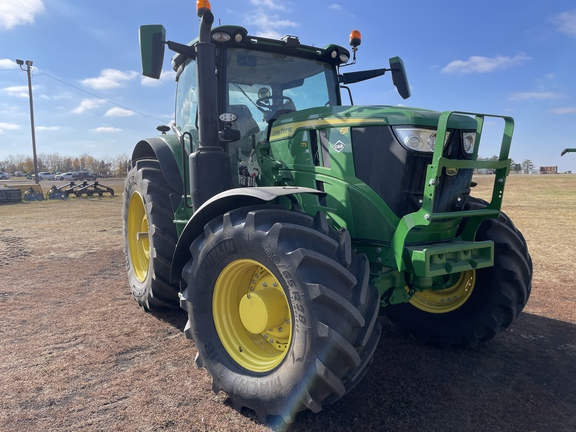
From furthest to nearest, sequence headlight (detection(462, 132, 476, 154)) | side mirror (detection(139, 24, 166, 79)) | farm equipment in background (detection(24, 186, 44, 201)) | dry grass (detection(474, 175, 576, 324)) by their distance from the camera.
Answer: farm equipment in background (detection(24, 186, 44, 201))
dry grass (detection(474, 175, 576, 324))
side mirror (detection(139, 24, 166, 79))
headlight (detection(462, 132, 476, 154))

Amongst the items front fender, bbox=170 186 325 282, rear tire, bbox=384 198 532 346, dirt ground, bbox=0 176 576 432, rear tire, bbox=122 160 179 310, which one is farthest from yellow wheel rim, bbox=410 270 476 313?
rear tire, bbox=122 160 179 310

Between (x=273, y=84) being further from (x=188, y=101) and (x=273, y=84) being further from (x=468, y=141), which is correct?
(x=468, y=141)

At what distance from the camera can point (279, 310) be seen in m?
2.80

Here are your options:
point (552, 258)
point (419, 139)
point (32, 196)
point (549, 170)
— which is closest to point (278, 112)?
point (419, 139)

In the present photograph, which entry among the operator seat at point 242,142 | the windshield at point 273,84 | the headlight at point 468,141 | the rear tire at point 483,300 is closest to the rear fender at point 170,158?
the operator seat at point 242,142

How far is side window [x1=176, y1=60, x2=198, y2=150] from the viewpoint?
14.3 feet

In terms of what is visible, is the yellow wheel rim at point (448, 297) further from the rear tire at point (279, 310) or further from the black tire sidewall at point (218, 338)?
the black tire sidewall at point (218, 338)

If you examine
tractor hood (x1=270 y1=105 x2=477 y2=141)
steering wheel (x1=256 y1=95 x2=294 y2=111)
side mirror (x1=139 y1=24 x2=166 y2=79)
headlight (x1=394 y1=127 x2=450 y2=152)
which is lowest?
headlight (x1=394 y1=127 x2=450 y2=152)

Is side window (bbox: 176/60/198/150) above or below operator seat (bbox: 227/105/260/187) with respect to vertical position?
above

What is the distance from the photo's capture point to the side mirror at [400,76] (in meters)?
4.43

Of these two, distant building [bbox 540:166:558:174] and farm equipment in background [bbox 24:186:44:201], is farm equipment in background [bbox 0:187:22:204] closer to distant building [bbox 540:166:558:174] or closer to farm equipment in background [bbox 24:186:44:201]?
farm equipment in background [bbox 24:186:44:201]

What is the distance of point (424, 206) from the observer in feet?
8.84

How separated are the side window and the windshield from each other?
0.59 metres

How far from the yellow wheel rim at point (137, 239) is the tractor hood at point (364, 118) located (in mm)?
2512
